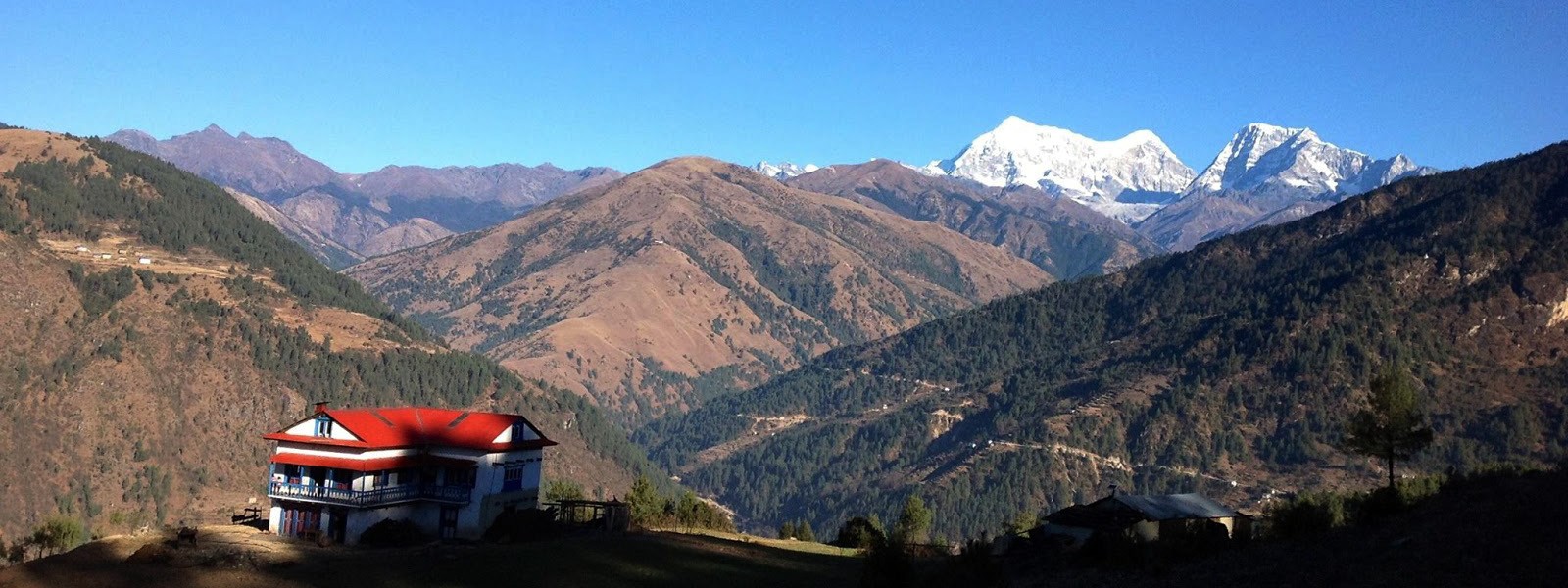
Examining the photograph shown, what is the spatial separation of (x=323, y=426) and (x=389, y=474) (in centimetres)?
456

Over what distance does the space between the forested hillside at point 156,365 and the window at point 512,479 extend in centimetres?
4380

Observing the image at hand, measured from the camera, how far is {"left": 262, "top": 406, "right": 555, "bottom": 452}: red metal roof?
63594 mm

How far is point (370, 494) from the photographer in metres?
62.0

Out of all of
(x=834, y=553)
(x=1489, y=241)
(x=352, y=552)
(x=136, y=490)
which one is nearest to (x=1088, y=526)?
(x=834, y=553)

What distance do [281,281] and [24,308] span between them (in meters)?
54.4

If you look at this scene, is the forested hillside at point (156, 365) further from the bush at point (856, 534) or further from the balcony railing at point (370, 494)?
the bush at point (856, 534)

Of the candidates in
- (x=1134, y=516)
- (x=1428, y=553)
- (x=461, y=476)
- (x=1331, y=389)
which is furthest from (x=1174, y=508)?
(x=1331, y=389)

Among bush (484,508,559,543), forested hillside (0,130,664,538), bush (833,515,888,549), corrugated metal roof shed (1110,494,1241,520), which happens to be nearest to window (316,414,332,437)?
bush (484,508,559,543)

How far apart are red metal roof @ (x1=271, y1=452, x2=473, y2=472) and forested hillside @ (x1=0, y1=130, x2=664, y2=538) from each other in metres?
39.0

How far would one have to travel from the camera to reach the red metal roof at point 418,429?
209ft

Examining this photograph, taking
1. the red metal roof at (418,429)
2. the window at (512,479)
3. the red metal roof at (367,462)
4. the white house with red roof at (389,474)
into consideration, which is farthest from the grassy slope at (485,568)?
the window at (512,479)

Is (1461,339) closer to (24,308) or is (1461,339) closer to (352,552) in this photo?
(352,552)

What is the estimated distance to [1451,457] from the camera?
143m

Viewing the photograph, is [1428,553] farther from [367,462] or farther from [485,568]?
[367,462]
